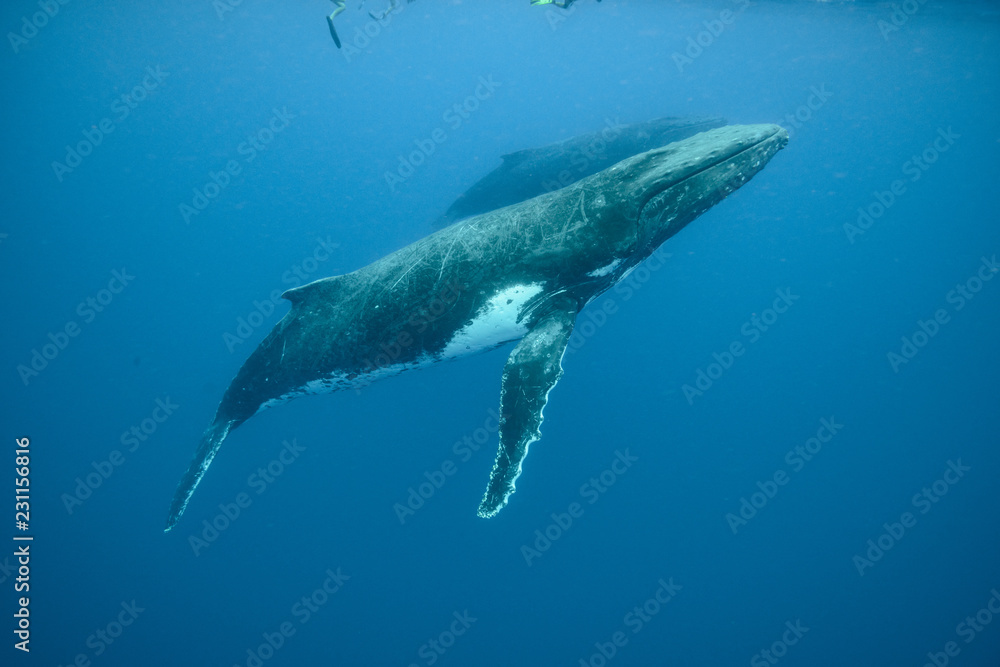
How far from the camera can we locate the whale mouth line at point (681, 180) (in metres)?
4.00

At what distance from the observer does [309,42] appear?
132ft

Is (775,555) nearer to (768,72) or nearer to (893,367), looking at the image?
(893,367)
